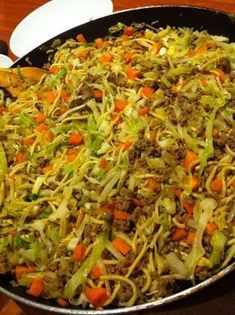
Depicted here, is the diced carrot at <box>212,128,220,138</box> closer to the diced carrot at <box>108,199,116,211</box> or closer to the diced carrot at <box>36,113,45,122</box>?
the diced carrot at <box>108,199,116,211</box>

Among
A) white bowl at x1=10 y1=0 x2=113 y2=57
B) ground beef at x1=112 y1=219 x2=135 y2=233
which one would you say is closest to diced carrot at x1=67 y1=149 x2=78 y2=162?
ground beef at x1=112 y1=219 x2=135 y2=233

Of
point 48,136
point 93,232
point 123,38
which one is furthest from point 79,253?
point 123,38

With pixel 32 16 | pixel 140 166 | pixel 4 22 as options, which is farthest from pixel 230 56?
pixel 4 22

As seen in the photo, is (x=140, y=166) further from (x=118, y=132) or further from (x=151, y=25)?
(x=151, y=25)

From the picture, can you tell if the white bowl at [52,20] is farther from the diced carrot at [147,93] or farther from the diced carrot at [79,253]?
the diced carrot at [79,253]

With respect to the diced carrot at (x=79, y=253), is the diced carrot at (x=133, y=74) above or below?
above

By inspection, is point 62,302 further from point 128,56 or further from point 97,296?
point 128,56

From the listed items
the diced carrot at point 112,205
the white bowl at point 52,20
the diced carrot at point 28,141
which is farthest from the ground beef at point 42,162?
the white bowl at point 52,20

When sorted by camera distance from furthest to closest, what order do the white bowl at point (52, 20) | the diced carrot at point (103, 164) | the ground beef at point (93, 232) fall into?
the white bowl at point (52, 20) → the diced carrot at point (103, 164) → the ground beef at point (93, 232)

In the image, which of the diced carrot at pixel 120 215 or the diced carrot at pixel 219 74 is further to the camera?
the diced carrot at pixel 219 74
